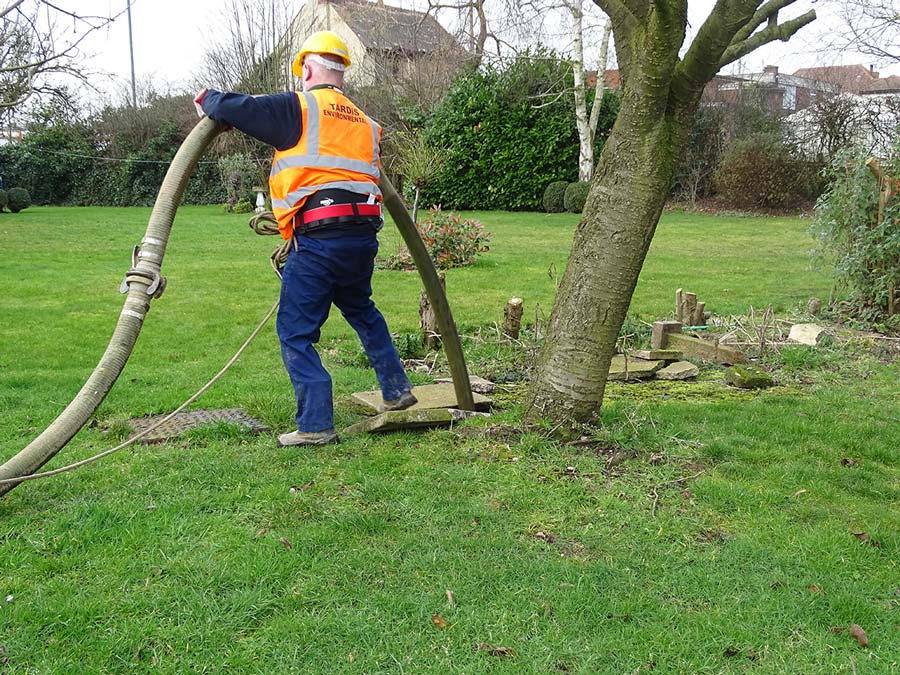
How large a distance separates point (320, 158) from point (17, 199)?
2735 cm

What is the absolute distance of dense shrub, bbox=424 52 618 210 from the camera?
85.5 feet

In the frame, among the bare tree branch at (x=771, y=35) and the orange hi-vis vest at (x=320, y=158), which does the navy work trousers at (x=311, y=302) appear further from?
the bare tree branch at (x=771, y=35)

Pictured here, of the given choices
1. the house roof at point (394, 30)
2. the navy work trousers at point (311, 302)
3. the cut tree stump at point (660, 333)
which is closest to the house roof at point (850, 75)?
the house roof at point (394, 30)

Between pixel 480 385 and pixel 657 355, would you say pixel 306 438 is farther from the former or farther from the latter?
pixel 657 355

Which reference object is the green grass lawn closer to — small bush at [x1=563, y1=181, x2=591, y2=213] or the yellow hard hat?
the yellow hard hat

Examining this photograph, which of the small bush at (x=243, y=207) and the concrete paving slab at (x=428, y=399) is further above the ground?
the small bush at (x=243, y=207)

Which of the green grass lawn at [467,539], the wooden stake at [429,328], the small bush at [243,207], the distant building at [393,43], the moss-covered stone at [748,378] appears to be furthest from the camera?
the distant building at [393,43]

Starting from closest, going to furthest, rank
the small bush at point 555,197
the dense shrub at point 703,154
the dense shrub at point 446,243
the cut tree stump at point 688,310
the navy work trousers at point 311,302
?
the navy work trousers at point 311,302 → the cut tree stump at point 688,310 → the dense shrub at point 446,243 → the small bush at point 555,197 → the dense shrub at point 703,154

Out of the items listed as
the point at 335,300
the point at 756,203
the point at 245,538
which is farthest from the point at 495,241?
the point at 245,538

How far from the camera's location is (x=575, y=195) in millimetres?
24938

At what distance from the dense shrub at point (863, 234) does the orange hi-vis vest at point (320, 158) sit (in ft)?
20.3

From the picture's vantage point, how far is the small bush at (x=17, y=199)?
27016 millimetres

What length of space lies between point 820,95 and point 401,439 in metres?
26.8

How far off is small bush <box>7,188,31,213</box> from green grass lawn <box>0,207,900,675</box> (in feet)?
79.7
